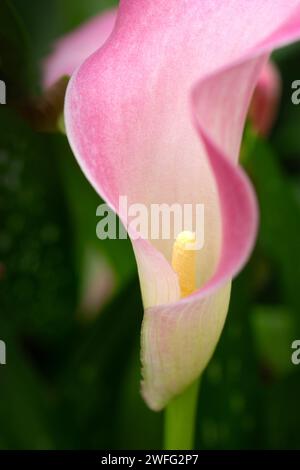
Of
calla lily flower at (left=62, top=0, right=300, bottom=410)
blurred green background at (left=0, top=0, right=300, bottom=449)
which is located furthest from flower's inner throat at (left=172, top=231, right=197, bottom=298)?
blurred green background at (left=0, top=0, right=300, bottom=449)

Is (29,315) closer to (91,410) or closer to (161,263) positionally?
(91,410)

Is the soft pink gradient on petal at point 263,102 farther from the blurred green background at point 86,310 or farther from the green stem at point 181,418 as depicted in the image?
the green stem at point 181,418

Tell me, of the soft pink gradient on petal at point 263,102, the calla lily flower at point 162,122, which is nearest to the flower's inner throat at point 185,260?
the calla lily flower at point 162,122

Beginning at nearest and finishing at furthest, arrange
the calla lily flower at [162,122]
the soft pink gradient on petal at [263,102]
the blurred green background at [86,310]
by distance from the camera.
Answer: the calla lily flower at [162,122] → the blurred green background at [86,310] → the soft pink gradient on petal at [263,102]
